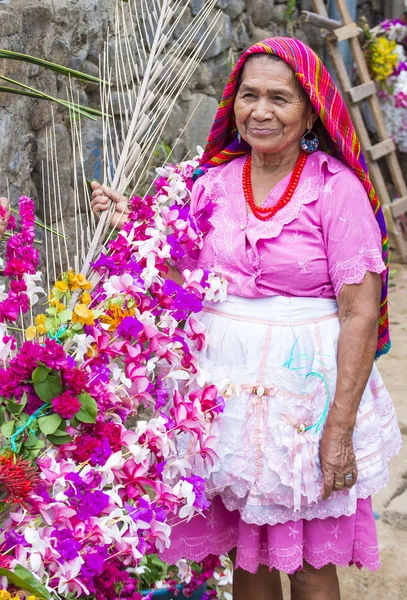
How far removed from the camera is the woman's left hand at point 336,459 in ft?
6.34

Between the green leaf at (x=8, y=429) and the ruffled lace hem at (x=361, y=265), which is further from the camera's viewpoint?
the ruffled lace hem at (x=361, y=265)

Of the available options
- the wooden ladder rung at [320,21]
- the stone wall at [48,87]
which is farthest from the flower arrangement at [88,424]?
the wooden ladder rung at [320,21]

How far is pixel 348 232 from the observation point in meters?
1.91

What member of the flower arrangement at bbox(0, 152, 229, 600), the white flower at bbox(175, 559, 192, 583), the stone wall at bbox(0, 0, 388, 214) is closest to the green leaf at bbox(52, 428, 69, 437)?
the flower arrangement at bbox(0, 152, 229, 600)

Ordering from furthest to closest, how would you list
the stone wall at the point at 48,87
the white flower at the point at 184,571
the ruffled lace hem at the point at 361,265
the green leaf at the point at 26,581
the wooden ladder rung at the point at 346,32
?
the wooden ladder rung at the point at 346,32
the stone wall at the point at 48,87
the white flower at the point at 184,571
the ruffled lace hem at the point at 361,265
the green leaf at the point at 26,581

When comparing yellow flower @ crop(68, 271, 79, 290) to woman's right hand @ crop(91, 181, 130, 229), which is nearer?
yellow flower @ crop(68, 271, 79, 290)

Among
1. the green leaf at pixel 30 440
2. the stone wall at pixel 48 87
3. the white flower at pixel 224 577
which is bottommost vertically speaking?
the white flower at pixel 224 577

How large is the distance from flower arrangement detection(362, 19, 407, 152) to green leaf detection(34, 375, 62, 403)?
17.8 ft

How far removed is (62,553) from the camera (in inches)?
54.0

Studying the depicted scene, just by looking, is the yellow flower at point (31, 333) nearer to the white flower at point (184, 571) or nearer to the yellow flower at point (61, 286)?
the yellow flower at point (61, 286)

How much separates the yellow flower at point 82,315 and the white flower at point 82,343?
2cm

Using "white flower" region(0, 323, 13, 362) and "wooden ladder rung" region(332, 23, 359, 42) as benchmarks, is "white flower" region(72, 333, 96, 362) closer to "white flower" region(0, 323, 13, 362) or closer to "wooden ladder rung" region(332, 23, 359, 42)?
"white flower" region(0, 323, 13, 362)

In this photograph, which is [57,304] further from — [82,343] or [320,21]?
[320,21]

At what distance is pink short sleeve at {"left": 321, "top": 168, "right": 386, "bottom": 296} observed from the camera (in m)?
1.90
